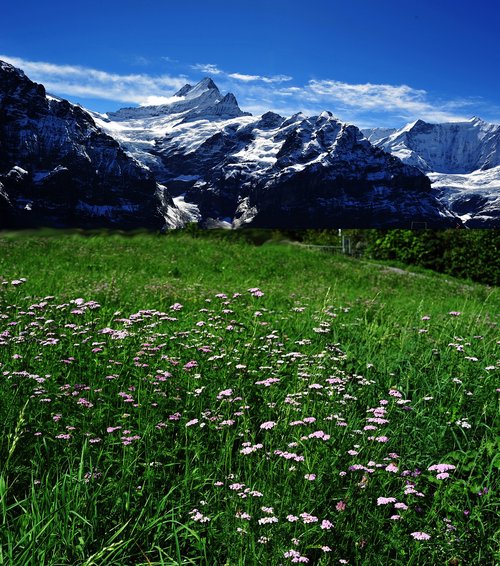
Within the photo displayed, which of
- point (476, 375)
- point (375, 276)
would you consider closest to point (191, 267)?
point (375, 276)

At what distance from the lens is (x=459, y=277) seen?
24141 mm

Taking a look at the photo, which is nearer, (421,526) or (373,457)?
(421,526)

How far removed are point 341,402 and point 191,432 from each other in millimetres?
1141

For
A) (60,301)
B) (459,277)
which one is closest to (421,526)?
(60,301)

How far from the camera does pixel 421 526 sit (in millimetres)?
2986

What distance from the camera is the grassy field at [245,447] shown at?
2.64 m

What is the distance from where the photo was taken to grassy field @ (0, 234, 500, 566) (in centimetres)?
264

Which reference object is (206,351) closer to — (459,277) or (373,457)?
(373,457)

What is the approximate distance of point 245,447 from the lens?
136 inches

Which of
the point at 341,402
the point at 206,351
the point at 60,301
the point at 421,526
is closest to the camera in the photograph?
the point at 421,526

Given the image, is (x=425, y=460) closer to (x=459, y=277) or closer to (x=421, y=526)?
(x=421, y=526)

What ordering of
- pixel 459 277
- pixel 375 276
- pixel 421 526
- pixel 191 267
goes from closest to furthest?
1. pixel 421 526
2. pixel 191 267
3. pixel 375 276
4. pixel 459 277

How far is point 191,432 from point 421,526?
1595 mm

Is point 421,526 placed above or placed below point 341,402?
below
